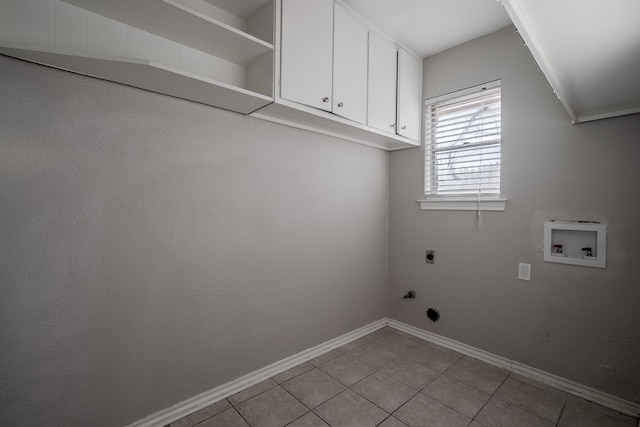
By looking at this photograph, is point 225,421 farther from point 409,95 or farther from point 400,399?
point 409,95

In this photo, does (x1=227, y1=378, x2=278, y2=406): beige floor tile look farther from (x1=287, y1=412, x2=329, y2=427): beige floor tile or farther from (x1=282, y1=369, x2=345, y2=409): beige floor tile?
(x1=287, y1=412, x2=329, y2=427): beige floor tile

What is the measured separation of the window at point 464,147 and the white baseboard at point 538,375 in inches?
44.1

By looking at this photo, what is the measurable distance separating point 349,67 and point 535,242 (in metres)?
1.77

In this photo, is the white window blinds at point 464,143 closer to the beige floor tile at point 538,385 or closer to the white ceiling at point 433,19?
the white ceiling at point 433,19

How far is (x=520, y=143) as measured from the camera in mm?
2121

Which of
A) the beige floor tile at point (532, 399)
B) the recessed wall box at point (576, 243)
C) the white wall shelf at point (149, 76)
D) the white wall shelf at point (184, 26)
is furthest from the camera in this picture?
the recessed wall box at point (576, 243)

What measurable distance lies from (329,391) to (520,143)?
2137 millimetres

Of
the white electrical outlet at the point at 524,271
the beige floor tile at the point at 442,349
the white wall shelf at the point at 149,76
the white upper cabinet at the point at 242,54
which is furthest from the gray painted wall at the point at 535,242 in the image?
the white wall shelf at the point at 149,76

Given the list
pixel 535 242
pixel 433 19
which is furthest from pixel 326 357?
pixel 433 19

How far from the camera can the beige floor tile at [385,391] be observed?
69.4 inches

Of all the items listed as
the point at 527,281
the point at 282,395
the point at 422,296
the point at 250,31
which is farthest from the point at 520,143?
the point at 282,395

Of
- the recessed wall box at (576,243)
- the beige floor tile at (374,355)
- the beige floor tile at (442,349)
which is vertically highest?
the recessed wall box at (576,243)

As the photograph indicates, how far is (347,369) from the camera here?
212cm

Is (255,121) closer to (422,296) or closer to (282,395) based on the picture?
(282,395)
